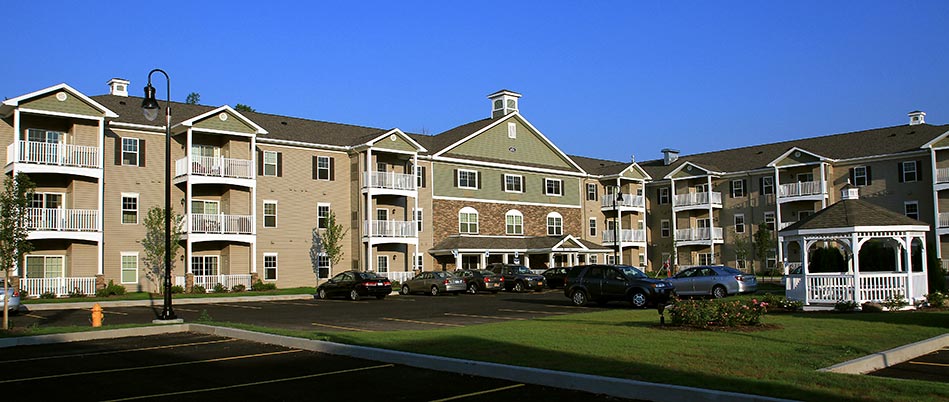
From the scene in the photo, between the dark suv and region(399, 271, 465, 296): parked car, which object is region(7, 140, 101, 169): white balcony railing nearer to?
region(399, 271, 465, 296): parked car

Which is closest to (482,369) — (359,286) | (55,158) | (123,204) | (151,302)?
(359,286)

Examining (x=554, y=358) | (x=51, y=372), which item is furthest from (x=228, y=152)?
(x=554, y=358)

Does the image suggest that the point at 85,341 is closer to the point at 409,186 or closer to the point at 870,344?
the point at 870,344

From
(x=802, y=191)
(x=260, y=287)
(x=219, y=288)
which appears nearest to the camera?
(x=219, y=288)

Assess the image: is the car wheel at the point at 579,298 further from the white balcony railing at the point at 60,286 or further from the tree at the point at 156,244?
the white balcony railing at the point at 60,286

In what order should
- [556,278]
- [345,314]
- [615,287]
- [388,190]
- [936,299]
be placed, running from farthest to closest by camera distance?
1. [388,190]
2. [556,278]
3. [615,287]
4. [345,314]
5. [936,299]

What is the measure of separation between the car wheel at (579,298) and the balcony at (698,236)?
32230 mm

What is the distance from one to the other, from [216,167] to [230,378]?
28.7 meters

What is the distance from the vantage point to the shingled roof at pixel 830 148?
164ft

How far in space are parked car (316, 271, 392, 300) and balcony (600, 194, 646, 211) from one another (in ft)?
93.8

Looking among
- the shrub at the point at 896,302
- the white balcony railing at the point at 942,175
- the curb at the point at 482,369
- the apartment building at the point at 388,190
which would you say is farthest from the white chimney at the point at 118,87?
the white balcony railing at the point at 942,175

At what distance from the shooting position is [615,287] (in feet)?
87.8

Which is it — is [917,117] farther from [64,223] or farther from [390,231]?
[64,223]

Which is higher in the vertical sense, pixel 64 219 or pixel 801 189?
pixel 801 189
